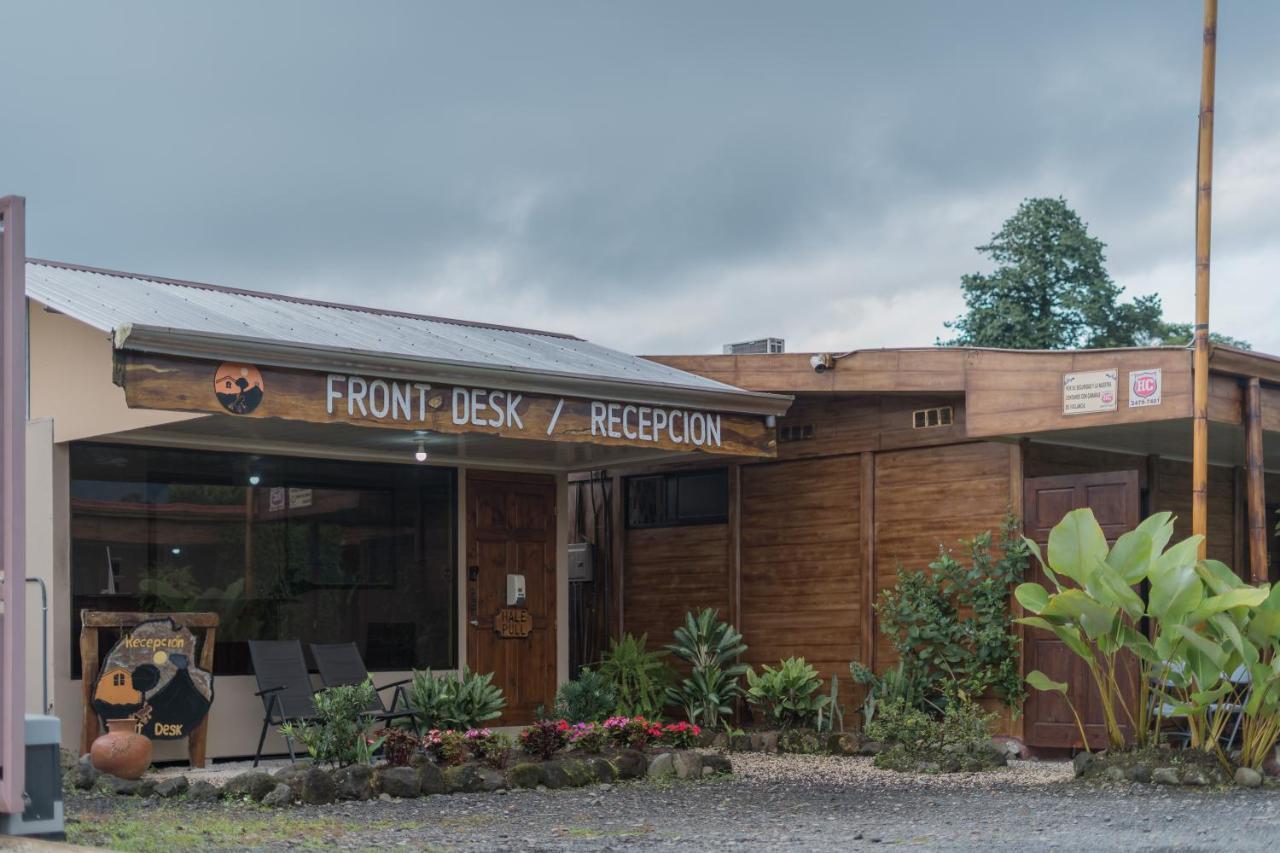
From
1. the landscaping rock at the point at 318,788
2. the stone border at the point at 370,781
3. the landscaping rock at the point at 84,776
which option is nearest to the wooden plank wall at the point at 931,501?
the stone border at the point at 370,781

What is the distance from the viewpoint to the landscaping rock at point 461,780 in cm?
847

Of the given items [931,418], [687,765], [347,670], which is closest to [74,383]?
[347,670]

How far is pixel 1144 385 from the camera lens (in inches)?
381

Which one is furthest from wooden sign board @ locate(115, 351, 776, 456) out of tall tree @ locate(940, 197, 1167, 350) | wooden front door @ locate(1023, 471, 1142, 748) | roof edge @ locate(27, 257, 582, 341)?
tall tree @ locate(940, 197, 1167, 350)

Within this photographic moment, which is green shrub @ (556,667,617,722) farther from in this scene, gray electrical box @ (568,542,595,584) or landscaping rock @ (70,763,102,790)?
landscaping rock @ (70,763,102,790)

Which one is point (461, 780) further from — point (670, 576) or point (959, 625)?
point (670, 576)

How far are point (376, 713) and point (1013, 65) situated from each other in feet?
20.8

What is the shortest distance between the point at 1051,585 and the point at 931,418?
1629mm

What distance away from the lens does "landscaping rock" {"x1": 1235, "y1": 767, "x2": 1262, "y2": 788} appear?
27.1 ft

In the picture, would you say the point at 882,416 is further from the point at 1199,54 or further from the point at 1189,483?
the point at 1199,54

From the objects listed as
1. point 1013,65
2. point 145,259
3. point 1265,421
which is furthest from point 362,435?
point 1265,421

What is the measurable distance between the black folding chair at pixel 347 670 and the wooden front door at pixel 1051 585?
4.30 meters

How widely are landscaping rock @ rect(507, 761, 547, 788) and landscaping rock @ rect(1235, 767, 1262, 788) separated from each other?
3902 mm

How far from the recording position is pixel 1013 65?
10.8 m
